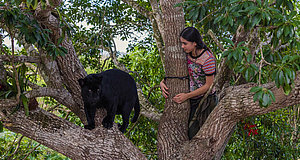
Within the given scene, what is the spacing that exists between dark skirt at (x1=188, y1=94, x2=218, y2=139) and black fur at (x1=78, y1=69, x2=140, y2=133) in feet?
1.71

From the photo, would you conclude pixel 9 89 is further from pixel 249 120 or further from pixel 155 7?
pixel 249 120

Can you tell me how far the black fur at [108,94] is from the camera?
6.86 ft

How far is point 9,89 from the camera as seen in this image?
2059 mm

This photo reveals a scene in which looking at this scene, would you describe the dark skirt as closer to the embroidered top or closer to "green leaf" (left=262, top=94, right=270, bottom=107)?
the embroidered top

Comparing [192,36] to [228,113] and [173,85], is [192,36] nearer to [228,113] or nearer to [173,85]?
[173,85]

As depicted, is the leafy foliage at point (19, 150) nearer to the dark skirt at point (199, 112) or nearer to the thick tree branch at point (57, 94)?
the thick tree branch at point (57, 94)

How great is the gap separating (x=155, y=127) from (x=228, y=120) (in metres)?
1.31

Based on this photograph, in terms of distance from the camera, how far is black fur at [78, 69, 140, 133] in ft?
6.86

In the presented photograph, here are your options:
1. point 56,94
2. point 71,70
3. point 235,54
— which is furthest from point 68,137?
point 235,54

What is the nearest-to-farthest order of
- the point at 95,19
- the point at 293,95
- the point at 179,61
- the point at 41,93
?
the point at 293,95
the point at 41,93
the point at 179,61
the point at 95,19

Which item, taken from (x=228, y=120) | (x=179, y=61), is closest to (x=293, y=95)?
(x=228, y=120)

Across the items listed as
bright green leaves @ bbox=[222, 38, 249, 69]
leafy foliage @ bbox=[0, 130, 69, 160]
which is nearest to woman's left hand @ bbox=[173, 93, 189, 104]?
bright green leaves @ bbox=[222, 38, 249, 69]

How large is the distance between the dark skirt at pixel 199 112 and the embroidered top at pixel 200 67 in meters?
0.09

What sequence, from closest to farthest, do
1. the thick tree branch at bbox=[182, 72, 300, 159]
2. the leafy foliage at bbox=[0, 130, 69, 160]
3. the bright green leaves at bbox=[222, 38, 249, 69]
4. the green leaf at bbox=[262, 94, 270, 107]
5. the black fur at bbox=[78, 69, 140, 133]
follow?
the green leaf at bbox=[262, 94, 270, 107], the bright green leaves at bbox=[222, 38, 249, 69], the thick tree branch at bbox=[182, 72, 300, 159], the black fur at bbox=[78, 69, 140, 133], the leafy foliage at bbox=[0, 130, 69, 160]
